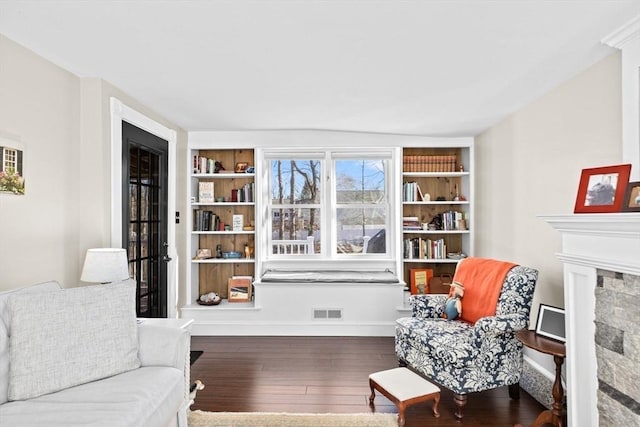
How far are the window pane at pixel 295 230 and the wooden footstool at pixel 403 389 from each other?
7.32 feet

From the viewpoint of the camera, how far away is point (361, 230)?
15.4ft

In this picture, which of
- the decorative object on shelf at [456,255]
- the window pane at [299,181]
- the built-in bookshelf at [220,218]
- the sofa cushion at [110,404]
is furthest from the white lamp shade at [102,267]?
the decorative object on shelf at [456,255]

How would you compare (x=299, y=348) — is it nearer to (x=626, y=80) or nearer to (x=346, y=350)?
(x=346, y=350)

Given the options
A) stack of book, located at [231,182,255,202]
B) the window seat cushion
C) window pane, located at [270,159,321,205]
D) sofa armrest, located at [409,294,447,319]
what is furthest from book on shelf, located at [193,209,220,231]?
sofa armrest, located at [409,294,447,319]

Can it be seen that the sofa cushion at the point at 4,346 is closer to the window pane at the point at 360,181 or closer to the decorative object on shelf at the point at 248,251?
the decorative object on shelf at the point at 248,251

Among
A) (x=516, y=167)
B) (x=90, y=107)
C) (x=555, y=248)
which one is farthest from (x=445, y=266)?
(x=90, y=107)

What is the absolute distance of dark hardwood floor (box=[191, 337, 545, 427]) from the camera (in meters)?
2.59

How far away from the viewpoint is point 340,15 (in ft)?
6.05

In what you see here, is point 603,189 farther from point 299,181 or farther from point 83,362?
point 299,181

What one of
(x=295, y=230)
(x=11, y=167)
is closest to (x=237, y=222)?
(x=295, y=230)

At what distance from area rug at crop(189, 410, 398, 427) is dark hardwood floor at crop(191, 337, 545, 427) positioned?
0.31 ft

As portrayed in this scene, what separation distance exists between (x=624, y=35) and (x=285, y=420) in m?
2.92

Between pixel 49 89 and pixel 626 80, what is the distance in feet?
11.3

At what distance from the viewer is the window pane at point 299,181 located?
4699 mm
